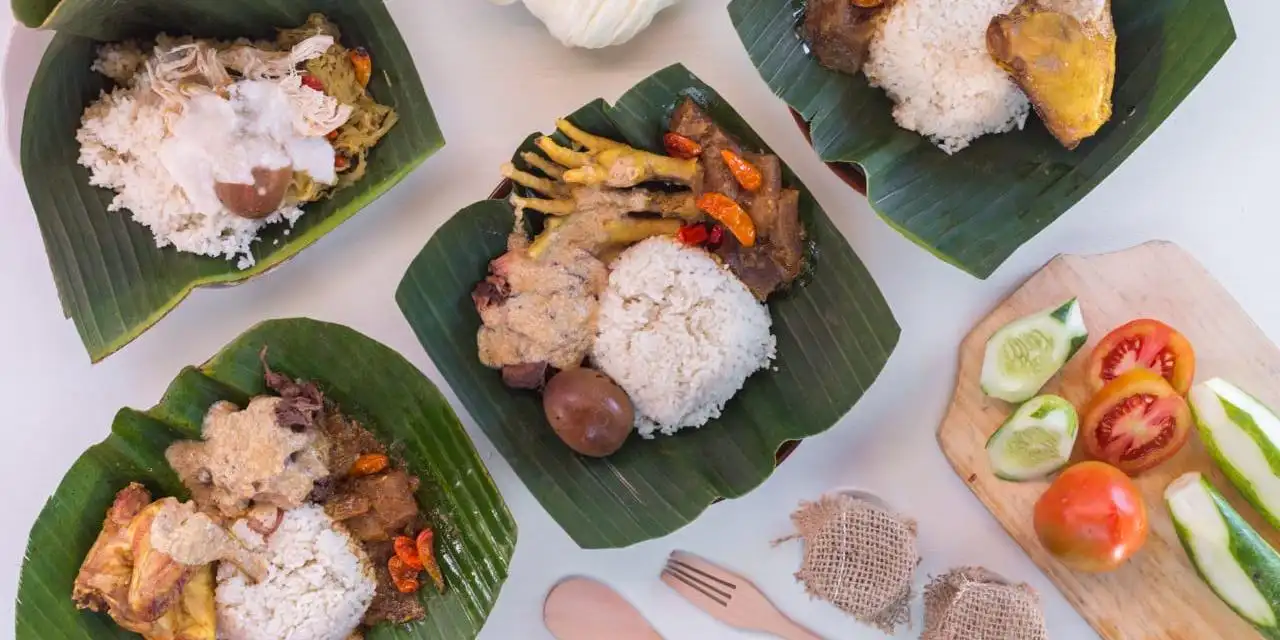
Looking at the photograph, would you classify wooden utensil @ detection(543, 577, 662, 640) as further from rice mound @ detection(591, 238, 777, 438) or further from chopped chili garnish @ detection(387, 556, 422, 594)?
rice mound @ detection(591, 238, 777, 438)

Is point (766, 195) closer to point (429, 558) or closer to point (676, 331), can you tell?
point (676, 331)

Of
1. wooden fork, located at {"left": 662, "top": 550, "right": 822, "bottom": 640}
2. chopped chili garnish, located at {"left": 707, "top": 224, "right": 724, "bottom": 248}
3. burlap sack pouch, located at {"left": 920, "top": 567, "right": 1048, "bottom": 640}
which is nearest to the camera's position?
burlap sack pouch, located at {"left": 920, "top": 567, "right": 1048, "bottom": 640}

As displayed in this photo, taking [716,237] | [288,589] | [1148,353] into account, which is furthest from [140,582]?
[1148,353]

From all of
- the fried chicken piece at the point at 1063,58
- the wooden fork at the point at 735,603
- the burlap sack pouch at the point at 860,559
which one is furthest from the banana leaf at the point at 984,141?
the wooden fork at the point at 735,603

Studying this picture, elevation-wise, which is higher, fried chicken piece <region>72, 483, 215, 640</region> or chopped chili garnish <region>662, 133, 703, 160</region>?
chopped chili garnish <region>662, 133, 703, 160</region>

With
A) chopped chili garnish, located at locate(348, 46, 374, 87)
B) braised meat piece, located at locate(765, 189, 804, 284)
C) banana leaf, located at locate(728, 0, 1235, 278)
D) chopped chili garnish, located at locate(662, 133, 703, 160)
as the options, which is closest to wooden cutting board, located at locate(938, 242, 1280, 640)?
banana leaf, located at locate(728, 0, 1235, 278)

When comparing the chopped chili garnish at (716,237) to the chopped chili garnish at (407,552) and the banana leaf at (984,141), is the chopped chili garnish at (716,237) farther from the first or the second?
the chopped chili garnish at (407,552)

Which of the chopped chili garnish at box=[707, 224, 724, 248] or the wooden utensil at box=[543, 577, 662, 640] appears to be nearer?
the chopped chili garnish at box=[707, 224, 724, 248]
